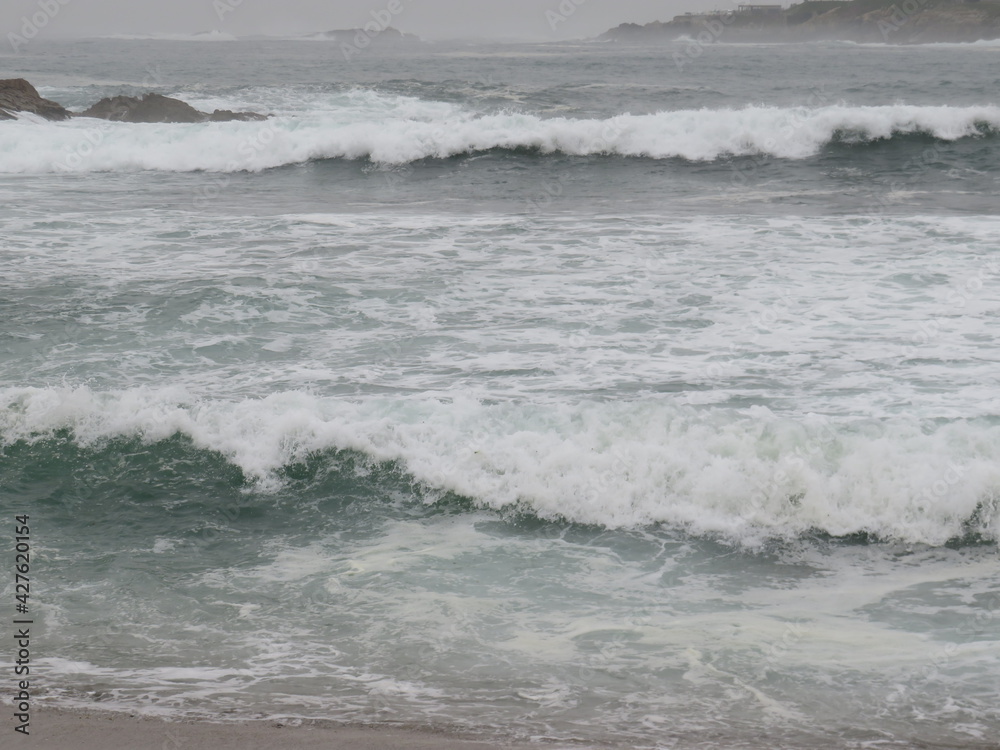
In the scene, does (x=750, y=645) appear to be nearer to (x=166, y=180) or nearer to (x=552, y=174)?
(x=552, y=174)

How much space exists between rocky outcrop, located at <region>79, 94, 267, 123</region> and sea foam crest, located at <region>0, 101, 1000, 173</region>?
7.24 ft

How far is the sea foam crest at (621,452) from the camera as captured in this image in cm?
614

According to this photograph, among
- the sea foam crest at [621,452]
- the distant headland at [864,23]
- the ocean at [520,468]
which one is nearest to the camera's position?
the ocean at [520,468]

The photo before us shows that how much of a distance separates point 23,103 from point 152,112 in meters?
3.38

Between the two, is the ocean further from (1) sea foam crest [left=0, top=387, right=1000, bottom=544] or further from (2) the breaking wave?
(2) the breaking wave

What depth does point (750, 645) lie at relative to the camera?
4.75 m

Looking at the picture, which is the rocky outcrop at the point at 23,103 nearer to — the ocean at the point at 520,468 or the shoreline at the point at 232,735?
the ocean at the point at 520,468

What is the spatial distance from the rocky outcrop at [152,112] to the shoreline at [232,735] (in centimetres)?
2419

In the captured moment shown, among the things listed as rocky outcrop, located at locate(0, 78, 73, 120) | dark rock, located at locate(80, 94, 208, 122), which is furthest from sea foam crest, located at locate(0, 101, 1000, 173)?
dark rock, located at locate(80, 94, 208, 122)

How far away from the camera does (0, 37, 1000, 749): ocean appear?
4.46 meters

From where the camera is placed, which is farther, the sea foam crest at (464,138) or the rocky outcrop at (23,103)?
the rocky outcrop at (23,103)

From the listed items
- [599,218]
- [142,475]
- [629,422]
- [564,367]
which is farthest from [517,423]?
[599,218]

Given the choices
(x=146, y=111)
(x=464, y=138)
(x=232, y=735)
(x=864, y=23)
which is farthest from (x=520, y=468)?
(x=864, y=23)

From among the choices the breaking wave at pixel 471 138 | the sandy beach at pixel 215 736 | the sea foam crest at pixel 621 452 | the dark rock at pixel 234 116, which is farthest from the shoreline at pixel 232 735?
the dark rock at pixel 234 116
